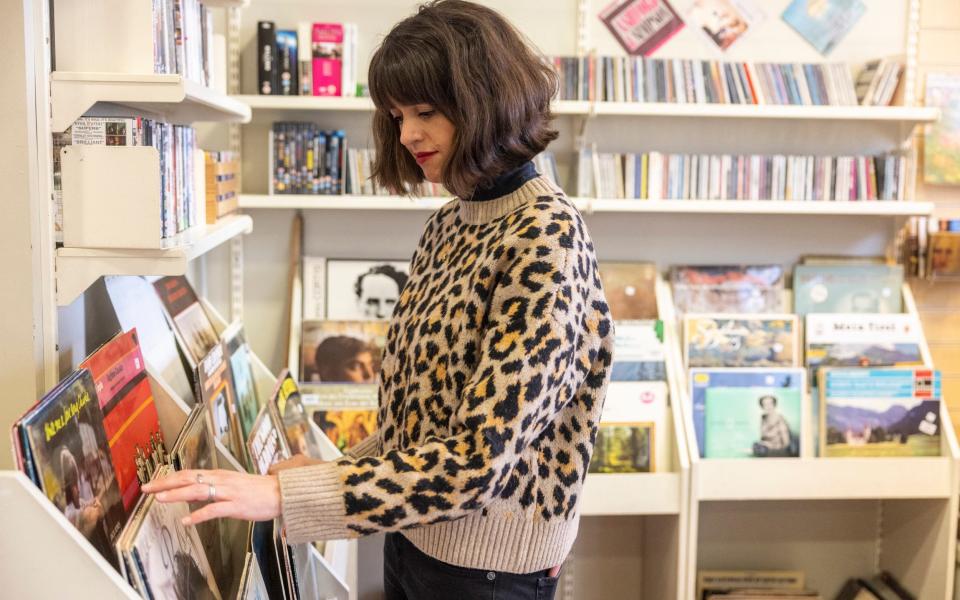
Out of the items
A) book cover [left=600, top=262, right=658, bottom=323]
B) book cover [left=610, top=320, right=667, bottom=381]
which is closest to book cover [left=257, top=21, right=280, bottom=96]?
book cover [left=600, top=262, right=658, bottom=323]

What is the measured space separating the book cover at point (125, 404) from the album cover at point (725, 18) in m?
2.22

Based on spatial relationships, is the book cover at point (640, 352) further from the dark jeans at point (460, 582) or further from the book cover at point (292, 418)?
the dark jeans at point (460, 582)

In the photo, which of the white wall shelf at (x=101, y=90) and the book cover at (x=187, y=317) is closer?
the white wall shelf at (x=101, y=90)

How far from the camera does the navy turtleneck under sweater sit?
4.35 feet

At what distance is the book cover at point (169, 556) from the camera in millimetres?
1165

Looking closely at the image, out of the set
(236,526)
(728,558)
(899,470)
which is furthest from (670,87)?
(236,526)

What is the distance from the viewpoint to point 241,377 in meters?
2.29

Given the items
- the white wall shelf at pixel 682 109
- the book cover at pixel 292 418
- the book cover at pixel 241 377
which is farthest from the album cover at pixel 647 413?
the book cover at pixel 241 377

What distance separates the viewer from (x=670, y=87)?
302 cm

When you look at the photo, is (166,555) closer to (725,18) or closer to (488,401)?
(488,401)

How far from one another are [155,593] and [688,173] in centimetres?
228

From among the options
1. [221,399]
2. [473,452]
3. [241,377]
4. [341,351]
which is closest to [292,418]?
[241,377]

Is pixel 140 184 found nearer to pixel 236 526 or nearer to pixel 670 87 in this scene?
pixel 236 526

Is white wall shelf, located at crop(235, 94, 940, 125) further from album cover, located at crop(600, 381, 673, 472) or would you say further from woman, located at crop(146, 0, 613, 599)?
woman, located at crop(146, 0, 613, 599)
